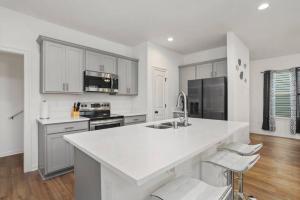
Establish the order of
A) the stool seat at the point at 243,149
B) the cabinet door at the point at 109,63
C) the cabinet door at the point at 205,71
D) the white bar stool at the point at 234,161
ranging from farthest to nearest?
the cabinet door at the point at 205,71, the cabinet door at the point at 109,63, the stool seat at the point at 243,149, the white bar stool at the point at 234,161

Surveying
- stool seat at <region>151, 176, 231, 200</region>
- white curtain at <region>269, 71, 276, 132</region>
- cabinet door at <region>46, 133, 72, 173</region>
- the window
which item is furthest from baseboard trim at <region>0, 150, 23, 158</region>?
the window

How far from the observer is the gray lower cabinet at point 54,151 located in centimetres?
236

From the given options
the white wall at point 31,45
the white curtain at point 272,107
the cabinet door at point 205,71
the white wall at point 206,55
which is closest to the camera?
the white wall at point 31,45

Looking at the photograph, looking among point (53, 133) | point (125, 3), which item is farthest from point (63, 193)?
point (125, 3)

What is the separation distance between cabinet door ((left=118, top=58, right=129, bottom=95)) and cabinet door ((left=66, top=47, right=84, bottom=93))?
36.2 inches

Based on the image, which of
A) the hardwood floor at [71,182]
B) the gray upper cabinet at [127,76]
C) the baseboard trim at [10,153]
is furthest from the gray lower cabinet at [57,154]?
the baseboard trim at [10,153]

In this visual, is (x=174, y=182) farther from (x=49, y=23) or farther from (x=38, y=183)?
(x=49, y=23)

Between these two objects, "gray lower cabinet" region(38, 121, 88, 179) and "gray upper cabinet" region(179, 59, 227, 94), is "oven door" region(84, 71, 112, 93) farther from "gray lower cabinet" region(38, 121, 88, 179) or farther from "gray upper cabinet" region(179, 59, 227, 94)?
"gray upper cabinet" region(179, 59, 227, 94)

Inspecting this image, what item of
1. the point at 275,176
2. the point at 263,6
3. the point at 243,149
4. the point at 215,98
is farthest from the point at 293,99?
the point at 243,149

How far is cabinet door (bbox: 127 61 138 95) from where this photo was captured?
3994 millimetres

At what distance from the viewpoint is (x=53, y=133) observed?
2.41 meters

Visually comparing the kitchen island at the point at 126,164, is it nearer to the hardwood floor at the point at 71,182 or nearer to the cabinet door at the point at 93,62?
the hardwood floor at the point at 71,182

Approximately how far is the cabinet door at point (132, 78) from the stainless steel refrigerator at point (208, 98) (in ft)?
4.83

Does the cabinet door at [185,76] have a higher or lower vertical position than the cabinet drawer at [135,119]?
higher
